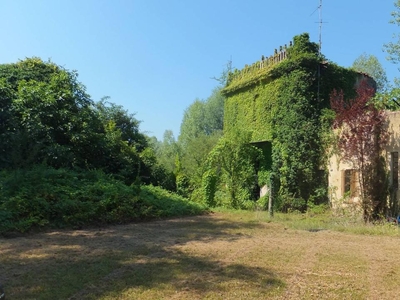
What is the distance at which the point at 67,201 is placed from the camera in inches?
438

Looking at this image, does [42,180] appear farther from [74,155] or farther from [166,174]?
[166,174]

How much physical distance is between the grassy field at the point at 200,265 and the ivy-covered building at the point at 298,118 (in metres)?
6.67

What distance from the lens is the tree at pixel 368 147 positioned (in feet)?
41.5

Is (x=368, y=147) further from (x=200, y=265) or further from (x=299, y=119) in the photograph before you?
(x=200, y=265)

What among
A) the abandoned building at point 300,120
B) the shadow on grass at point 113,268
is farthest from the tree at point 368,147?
the shadow on grass at point 113,268

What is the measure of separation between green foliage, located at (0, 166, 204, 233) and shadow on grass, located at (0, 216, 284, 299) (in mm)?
1379

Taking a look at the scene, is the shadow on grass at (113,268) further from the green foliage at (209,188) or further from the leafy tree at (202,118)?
the leafy tree at (202,118)

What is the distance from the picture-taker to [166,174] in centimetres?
2352

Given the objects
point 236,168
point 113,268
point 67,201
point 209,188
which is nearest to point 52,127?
point 67,201

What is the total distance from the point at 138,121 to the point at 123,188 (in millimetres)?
17454

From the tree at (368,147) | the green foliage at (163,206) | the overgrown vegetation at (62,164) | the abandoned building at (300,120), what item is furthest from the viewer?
the abandoned building at (300,120)

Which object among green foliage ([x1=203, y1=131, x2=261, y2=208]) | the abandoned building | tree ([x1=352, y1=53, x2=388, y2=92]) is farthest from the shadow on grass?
tree ([x1=352, y1=53, x2=388, y2=92])

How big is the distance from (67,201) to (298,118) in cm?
1078

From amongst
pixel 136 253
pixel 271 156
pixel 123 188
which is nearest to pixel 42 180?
pixel 123 188
